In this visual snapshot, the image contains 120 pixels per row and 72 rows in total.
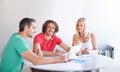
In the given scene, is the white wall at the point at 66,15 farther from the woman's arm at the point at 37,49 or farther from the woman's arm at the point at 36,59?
the woman's arm at the point at 36,59

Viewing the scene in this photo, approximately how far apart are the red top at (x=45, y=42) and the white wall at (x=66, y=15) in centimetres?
46

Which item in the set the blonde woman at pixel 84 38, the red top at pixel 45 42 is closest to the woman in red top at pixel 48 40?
the red top at pixel 45 42

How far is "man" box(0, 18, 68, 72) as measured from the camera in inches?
78.8

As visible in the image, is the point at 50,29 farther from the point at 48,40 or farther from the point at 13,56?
the point at 13,56

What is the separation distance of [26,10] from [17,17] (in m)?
0.18

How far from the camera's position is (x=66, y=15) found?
3.53 metres

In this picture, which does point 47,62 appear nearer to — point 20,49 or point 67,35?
point 20,49

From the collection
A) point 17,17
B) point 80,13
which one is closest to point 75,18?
point 80,13

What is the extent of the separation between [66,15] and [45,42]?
30.2 inches

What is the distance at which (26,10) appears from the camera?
3.35 metres

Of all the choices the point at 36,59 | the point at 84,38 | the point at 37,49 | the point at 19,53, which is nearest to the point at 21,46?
the point at 19,53

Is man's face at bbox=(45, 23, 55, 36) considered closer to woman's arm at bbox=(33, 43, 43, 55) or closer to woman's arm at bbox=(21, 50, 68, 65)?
woman's arm at bbox=(33, 43, 43, 55)

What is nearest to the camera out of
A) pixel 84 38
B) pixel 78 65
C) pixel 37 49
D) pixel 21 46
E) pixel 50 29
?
pixel 21 46

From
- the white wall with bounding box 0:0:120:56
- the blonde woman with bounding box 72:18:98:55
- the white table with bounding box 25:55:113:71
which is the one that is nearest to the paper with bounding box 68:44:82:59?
the white table with bounding box 25:55:113:71
